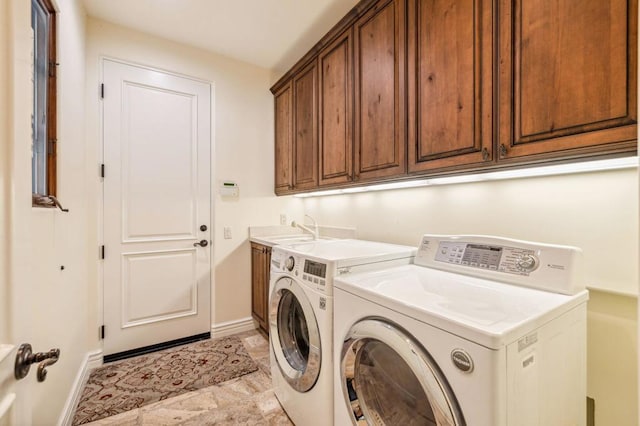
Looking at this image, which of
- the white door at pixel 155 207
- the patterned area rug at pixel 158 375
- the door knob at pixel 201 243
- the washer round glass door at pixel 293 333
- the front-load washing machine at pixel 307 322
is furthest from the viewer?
the door knob at pixel 201 243

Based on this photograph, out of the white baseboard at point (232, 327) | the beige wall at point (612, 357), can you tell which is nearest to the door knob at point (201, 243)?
the white baseboard at point (232, 327)

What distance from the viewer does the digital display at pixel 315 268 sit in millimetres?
1299

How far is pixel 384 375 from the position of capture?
1089mm

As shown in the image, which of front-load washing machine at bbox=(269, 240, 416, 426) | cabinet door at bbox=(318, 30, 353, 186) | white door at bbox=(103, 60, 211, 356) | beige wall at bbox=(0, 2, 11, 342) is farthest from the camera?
white door at bbox=(103, 60, 211, 356)

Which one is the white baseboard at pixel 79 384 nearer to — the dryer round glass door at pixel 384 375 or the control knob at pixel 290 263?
the control knob at pixel 290 263

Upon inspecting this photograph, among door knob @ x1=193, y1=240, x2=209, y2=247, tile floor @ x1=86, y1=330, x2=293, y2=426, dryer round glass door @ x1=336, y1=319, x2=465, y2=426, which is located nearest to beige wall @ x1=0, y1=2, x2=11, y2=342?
dryer round glass door @ x1=336, y1=319, x2=465, y2=426

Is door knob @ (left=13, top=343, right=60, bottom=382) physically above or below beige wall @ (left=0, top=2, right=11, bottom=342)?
below

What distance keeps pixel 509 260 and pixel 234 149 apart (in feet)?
8.06

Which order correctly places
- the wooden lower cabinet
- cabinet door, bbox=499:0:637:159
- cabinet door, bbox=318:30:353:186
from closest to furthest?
cabinet door, bbox=499:0:637:159, cabinet door, bbox=318:30:353:186, the wooden lower cabinet

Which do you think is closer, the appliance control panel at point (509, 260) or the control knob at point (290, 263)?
the appliance control panel at point (509, 260)

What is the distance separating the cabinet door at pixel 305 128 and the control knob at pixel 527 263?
4.91 feet

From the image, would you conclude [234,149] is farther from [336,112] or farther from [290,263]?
[290,263]

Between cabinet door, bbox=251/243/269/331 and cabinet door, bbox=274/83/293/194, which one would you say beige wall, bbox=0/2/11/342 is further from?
cabinet door, bbox=274/83/293/194

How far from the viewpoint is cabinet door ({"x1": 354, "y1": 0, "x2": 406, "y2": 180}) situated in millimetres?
1534
